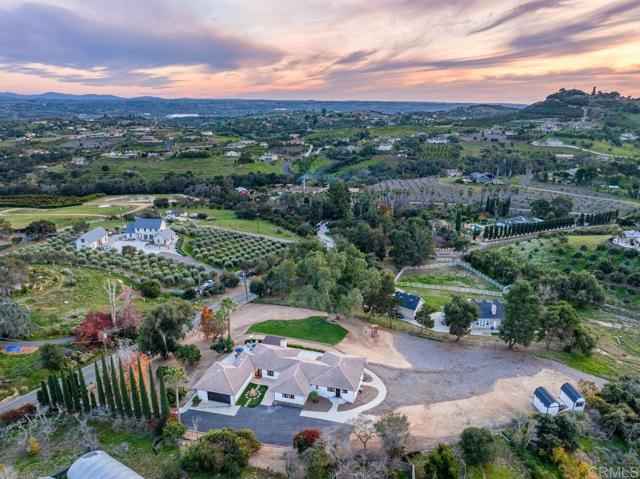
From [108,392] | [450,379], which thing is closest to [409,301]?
[450,379]

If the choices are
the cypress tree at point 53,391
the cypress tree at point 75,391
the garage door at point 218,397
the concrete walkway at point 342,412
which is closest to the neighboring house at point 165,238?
the cypress tree at point 53,391

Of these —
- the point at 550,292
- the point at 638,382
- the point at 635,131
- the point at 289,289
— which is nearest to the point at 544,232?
the point at 550,292

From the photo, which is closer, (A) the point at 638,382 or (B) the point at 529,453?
(B) the point at 529,453

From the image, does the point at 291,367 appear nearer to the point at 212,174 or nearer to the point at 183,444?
the point at 183,444

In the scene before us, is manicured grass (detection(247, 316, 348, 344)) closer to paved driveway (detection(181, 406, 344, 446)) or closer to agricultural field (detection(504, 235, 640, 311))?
paved driveway (detection(181, 406, 344, 446))

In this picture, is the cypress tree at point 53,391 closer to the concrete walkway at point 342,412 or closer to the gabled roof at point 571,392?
the concrete walkway at point 342,412

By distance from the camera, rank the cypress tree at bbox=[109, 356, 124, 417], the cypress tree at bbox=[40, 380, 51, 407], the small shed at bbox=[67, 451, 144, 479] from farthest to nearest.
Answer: the cypress tree at bbox=[40, 380, 51, 407] → the cypress tree at bbox=[109, 356, 124, 417] → the small shed at bbox=[67, 451, 144, 479]

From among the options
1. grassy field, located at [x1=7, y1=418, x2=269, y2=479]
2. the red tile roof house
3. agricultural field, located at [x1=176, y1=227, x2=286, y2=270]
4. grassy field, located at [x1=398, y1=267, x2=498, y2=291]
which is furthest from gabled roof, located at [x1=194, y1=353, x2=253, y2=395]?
grassy field, located at [x1=398, y1=267, x2=498, y2=291]
